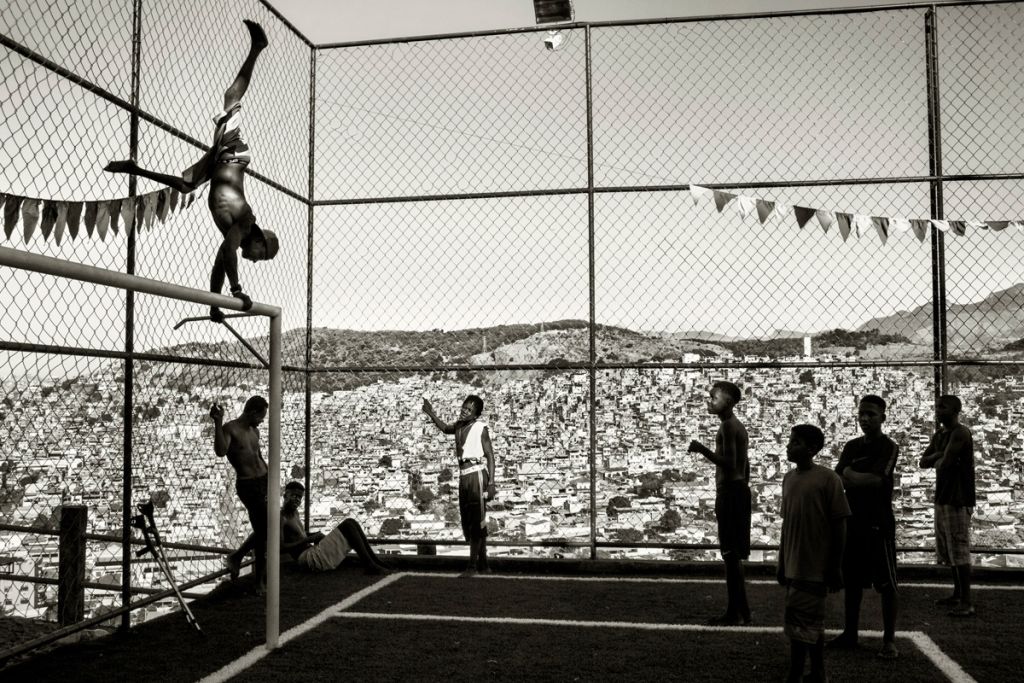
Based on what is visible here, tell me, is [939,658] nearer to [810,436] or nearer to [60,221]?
[810,436]

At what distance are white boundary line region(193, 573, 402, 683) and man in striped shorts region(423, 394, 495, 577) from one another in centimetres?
84

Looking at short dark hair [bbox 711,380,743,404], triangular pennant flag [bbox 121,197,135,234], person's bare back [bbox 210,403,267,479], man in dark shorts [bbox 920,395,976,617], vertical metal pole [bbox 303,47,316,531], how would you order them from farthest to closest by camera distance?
vertical metal pole [bbox 303,47,316,531] → person's bare back [bbox 210,403,267,479] → man in dark shorts [bbox 920,395,976,617] → short dark hair [bbox 711,380,743,404] → triangular pennant flag [bbox 121,197,135,234]

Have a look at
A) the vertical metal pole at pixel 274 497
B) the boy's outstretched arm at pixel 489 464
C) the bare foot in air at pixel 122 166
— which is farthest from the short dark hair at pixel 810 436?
the boy's outstretched arm at pixel 489 464

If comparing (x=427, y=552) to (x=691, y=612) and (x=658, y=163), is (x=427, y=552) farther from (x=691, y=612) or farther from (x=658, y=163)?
(x=658, y=163)

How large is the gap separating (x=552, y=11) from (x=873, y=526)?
6.17 m

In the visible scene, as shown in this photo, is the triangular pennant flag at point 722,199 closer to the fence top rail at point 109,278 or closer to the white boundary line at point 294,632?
the fence top rail at point 109,278

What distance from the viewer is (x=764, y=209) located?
28.4ft

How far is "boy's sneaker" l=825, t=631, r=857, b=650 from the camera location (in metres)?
6.25

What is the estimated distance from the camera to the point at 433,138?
9797 millimetres

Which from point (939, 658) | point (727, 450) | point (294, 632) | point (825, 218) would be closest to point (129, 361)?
point (294, 632)

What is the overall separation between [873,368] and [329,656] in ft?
18.6

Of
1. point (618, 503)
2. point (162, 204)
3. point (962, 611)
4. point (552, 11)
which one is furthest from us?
point (552, 11)

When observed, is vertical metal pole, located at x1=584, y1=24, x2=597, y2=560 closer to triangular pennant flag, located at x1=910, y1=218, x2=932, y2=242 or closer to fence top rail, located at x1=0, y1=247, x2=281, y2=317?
triangular pennant flag, located at x1=910, y1=218, x2=932, y2=242

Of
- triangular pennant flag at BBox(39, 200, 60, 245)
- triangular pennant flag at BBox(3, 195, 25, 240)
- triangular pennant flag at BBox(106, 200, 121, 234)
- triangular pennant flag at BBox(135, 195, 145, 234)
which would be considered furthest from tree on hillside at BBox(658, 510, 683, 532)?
triangular pennant flag at BBox(3, 195, 25, 240)
